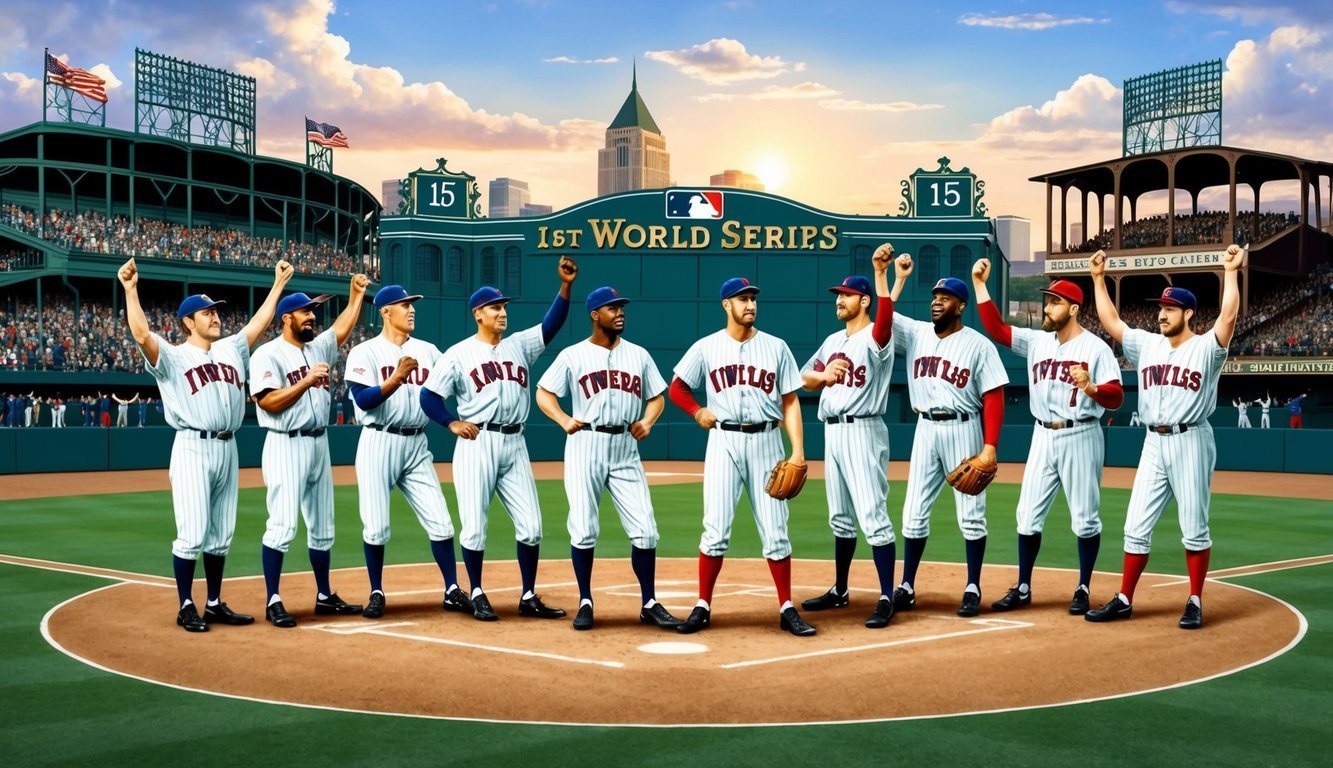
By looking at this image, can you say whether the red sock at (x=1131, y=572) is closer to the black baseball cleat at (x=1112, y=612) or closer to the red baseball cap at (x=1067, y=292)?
the black baseball cleat at (x=1112, y=612)

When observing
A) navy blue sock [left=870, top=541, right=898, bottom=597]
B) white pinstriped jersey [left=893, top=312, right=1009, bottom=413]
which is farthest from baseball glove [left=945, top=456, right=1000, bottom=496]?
navy blue sock [left=870, top=541, right=898, bottom=597]

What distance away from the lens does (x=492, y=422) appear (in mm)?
8844

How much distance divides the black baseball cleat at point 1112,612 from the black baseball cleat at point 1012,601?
0.57 m

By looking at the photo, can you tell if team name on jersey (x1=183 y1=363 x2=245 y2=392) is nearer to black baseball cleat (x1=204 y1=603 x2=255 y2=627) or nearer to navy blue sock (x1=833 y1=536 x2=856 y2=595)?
black baseball cleat (x1=204 y1=603 x2=255 y2=627)

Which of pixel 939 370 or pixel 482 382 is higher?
pixel 939 370

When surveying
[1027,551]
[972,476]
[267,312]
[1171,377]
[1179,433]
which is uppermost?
[267,312]

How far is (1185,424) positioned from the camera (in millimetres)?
8664

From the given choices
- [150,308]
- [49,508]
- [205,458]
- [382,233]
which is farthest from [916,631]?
[150,308]

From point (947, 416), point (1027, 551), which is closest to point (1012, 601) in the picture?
point (1027, 551)

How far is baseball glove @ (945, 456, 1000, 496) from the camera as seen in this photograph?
8648 millimetres

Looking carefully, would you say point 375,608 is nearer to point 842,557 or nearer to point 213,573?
point 213,573

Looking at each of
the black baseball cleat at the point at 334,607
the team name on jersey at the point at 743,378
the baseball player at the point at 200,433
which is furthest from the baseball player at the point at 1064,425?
the baseball player at the point at 200,433

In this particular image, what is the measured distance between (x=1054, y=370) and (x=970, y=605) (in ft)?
6.09

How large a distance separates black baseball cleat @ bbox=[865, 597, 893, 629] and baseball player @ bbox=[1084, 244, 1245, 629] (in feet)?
4.72
